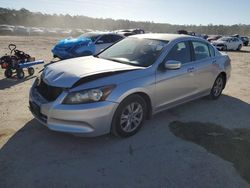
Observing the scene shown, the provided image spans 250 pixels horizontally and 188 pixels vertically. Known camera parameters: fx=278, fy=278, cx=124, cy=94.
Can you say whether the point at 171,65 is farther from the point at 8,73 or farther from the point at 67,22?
the point at 67,22

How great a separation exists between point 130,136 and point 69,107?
1.22 meters

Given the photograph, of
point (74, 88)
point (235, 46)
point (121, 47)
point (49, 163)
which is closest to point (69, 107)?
point (74, 88)

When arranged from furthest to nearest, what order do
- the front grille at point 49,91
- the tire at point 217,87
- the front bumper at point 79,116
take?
1. the tire at point 217,87
2. the front grille at point 49,91
3. the front bumper at point 79,116

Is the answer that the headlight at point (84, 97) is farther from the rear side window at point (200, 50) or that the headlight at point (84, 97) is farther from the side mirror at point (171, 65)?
the rear side window at point (200, 50)

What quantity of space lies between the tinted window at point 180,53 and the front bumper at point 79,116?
1.70 meters

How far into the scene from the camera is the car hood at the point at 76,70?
4141 mm

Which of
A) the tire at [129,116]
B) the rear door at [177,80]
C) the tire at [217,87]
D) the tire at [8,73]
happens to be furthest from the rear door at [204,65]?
the tire at [8,73]

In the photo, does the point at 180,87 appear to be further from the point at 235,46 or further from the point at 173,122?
the point at 235,46

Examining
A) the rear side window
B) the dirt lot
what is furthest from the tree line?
the dirt lot

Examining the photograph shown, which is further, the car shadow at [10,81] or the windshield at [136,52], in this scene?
the car shadow at [10,81]

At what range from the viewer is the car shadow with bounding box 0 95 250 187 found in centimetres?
340

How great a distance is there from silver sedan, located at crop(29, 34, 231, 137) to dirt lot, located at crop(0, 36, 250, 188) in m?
0.33

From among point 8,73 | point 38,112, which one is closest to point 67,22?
point 8,73

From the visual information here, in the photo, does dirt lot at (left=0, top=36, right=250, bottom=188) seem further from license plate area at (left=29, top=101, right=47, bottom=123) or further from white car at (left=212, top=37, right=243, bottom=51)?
white car at (left=212, top=37, right=243, bottom=51)
